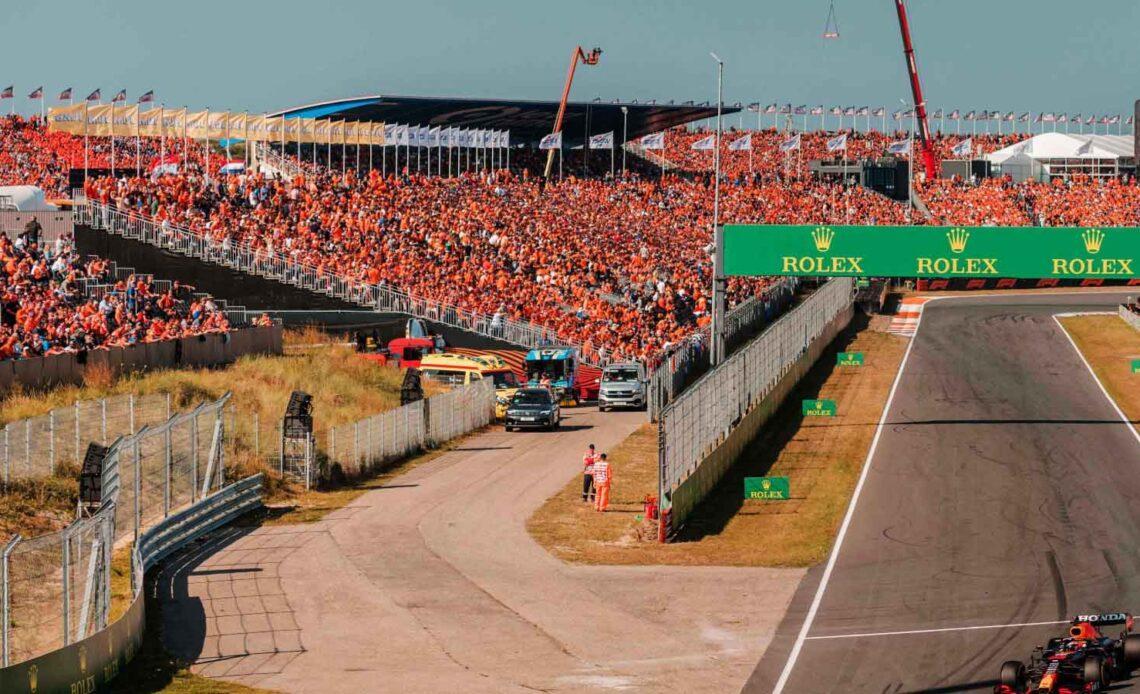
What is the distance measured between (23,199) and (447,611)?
36.2 meters

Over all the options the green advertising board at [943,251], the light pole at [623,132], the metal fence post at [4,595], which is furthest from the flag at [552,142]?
the metal fence post at [4,595]

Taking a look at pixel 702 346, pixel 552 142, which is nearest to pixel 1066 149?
pixel 552 142

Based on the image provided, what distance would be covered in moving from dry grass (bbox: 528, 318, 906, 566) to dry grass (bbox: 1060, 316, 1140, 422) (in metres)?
9.92

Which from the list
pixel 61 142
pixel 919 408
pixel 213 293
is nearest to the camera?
pixel 919 408

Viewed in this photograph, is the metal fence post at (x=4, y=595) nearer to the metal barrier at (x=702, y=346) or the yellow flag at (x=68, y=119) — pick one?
the metal barrier at (x=702, y=346)

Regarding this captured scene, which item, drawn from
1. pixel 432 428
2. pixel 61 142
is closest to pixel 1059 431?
pixel 432 428

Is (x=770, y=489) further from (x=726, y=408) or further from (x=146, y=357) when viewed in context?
(x=146, y=357)

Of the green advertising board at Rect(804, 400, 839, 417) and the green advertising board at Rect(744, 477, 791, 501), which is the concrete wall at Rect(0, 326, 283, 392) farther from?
the green advertising board at Rect(804, 400, 839, 417)

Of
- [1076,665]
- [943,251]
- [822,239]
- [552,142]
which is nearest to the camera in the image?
[1076,665]

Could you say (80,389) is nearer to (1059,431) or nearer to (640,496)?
(640,496)

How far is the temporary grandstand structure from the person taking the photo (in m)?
140

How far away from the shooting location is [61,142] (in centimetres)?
8506

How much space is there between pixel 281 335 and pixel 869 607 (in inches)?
1294

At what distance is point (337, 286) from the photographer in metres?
64.1
